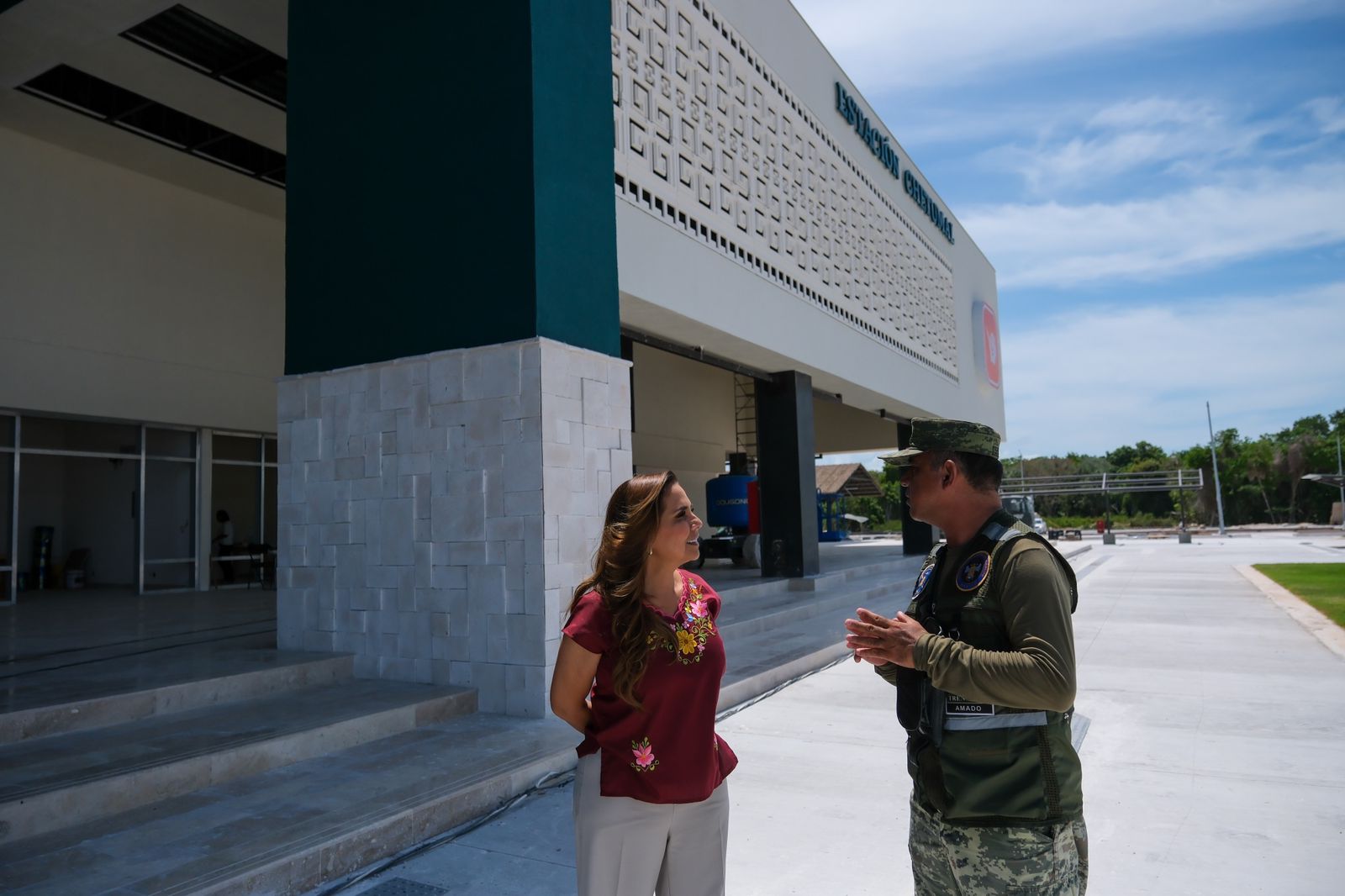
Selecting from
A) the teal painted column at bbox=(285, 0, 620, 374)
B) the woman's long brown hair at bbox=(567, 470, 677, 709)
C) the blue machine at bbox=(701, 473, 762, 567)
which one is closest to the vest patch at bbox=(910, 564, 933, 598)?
the woman's long brown hair at bbox=(567, 470, 677, 709)

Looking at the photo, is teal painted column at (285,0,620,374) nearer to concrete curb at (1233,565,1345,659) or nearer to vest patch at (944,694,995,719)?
vest patch at (944,694,995,719)

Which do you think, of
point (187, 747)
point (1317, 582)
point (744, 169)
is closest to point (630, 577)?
point (187, 747)

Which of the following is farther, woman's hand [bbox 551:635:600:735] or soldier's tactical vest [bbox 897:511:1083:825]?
woman's hand [bbox 551:635:600:735]

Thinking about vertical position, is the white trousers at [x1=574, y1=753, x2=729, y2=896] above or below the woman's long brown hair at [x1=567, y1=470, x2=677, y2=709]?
below

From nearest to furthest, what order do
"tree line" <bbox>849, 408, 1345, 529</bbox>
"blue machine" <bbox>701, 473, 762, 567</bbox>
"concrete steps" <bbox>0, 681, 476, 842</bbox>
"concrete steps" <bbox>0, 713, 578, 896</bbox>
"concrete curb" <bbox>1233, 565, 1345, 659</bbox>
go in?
1. "concrete steps" <bbox>0, 713, 578, 896</bbox>
2. "concrete steps" <bbox>0, 681, 476, 842</bbox>
3. "concrete curb" <bbox>1233, 565, 1345, 659</bbox>
4. "blue machine" <bbox>701, 473, 762, 567</bbox>
5. "tree line" <bbox>849, 408, 1345, 529</bbox>

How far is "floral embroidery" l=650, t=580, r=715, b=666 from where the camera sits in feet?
7.93

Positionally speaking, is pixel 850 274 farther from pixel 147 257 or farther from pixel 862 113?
pixel 147 257

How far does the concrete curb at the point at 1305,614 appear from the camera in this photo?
9.47 meters

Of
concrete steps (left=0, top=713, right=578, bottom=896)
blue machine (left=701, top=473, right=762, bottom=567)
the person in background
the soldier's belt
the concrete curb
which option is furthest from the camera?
blue machine (left=701, top=473, right=762, bottom=567)

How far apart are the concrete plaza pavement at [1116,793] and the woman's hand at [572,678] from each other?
5.65 ft

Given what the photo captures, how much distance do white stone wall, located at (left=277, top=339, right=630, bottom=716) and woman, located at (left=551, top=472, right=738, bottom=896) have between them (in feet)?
12.9

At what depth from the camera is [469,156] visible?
22.6 feet

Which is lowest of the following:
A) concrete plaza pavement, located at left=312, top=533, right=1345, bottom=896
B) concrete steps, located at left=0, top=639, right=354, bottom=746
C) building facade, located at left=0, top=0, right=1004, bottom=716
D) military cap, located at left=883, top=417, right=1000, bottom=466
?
concrete plaza pavement, located at left=312, top=533, right=1345, bottom=896

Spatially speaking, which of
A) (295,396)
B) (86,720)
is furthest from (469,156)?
(86,720)
